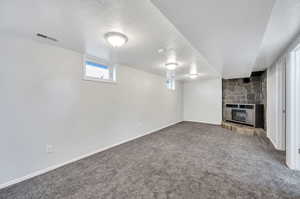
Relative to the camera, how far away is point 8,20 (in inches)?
63.2

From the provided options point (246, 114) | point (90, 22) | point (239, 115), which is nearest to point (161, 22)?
point (90, 22)

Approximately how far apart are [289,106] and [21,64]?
4.92 metres

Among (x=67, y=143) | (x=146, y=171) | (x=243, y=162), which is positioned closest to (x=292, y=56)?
(x=243, y=162)

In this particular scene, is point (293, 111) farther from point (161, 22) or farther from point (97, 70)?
point (97, 70)

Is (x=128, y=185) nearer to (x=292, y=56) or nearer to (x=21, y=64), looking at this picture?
(x=21, y=64)

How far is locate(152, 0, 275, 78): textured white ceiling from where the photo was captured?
3.97 ft

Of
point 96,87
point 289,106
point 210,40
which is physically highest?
point 210,40

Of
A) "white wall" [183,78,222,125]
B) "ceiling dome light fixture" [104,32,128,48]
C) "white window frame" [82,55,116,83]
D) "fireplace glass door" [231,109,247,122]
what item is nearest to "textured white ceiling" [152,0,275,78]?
"ceiling dome light fixture" [104,32,128,48]

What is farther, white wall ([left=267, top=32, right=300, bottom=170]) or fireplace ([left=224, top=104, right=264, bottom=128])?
fireplace ([left=224, top=104, right=264, bottom=128])

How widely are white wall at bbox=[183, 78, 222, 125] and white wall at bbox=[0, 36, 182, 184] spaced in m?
4.75

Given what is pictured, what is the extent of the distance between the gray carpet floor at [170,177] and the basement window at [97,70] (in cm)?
192

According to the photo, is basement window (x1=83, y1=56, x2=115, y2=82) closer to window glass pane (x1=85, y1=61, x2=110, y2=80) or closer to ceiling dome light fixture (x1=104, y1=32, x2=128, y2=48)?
window glass pane (x1=85, y1=61, x2=110, y2=80)

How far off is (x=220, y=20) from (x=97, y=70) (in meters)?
2.89

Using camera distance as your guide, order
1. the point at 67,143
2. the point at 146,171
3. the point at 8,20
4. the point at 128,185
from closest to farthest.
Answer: the point at 8,20 < the point at 128,185 < the point at 146,171 < the point at 67,143
